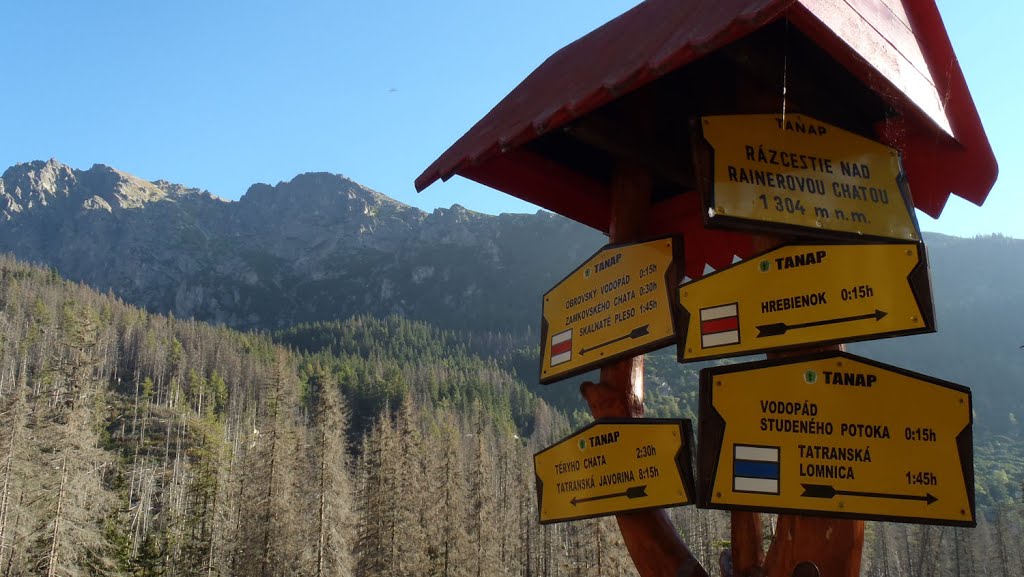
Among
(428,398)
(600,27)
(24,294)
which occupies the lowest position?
(600,27)

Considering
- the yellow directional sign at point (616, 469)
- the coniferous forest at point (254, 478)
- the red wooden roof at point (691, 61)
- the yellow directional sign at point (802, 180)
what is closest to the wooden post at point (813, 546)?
the yellow directional sign at point (616, 469)

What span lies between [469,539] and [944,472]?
152ft

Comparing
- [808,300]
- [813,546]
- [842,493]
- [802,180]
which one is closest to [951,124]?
[802,180]

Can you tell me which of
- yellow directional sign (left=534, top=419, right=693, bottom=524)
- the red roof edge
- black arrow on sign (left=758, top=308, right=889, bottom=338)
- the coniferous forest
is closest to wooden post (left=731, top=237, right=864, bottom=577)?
black arrow on sign (left=758, top=308, right=889, bottom=338)

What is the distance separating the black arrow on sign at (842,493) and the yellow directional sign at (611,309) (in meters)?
0.86

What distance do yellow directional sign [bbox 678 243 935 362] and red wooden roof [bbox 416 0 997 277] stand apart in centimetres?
74

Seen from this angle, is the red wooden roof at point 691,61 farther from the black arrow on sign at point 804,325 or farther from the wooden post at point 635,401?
the black arrow on sign at point 804,325

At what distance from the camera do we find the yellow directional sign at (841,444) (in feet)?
9.16

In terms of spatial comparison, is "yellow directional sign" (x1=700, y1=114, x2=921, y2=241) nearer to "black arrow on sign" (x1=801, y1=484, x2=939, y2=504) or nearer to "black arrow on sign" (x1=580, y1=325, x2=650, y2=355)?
"black arrow on sign" (x1=580, y1=325, x2=650, y2=355)

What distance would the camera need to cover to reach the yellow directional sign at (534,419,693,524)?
3332mm

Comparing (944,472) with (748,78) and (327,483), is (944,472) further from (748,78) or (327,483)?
(327,483)

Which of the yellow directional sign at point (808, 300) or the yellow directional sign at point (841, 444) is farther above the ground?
the yellow directional sign at point (808, 300)

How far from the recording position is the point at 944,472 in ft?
9.16

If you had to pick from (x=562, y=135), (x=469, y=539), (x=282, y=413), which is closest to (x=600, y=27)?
(x=562, y=135)
